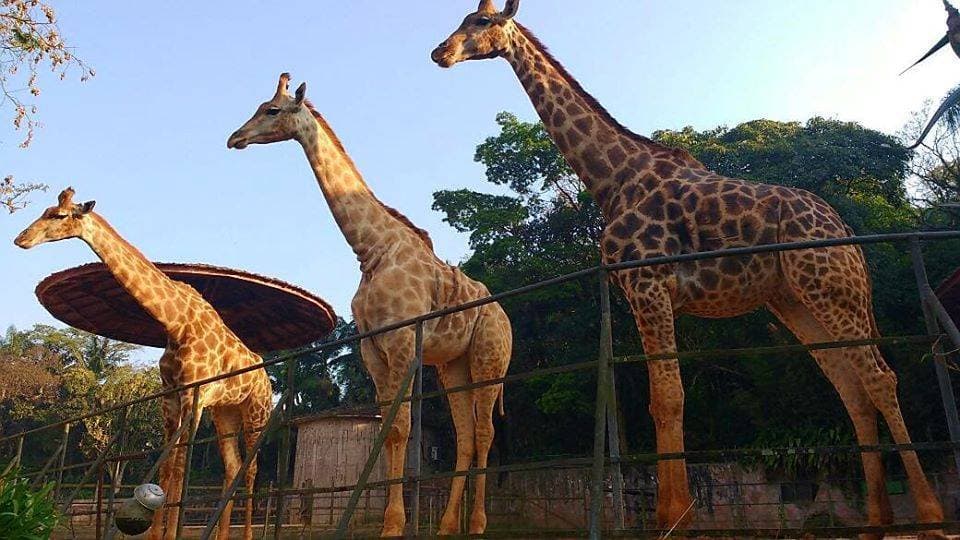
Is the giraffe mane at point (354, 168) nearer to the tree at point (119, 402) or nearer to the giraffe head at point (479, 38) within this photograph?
the giraffe head at point (479, 38)

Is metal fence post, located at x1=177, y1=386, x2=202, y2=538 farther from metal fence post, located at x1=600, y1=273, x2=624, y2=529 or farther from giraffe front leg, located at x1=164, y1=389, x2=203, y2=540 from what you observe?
metal fence post, located at x1=600, y1=273, x2=624, y2=529

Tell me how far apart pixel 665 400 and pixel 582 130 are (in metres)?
2.78

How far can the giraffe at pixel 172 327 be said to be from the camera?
9.53m

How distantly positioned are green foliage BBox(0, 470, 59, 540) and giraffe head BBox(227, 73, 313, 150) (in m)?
4.22

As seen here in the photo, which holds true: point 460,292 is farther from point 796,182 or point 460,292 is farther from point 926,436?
point 796,182

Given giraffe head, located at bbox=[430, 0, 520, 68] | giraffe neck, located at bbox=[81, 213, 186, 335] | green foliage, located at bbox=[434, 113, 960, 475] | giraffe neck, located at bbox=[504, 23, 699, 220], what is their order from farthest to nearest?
1. green foliage, located at bbox=[434, 113, 960, 475]
2. giraffe neck, located at bbox=[81, 213, 186, 335]
3. giraffe head, located at bbox=[430, 0, 520, 68]
4. giraffe neck, located at bbox=[504, 23, 699, 220]

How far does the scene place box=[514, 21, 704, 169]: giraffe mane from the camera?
686 cm

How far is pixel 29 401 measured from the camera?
40.8m

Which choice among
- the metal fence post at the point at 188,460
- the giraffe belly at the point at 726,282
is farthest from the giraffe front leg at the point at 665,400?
the metal fence post at the point at 188,460

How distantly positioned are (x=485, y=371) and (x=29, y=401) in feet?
131

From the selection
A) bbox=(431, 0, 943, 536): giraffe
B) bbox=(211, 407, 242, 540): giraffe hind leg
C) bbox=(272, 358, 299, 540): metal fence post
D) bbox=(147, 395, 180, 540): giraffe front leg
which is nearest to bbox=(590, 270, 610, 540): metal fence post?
bbox=(431, 0, 943, 536): giraffe

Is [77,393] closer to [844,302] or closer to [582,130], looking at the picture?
[582,130]

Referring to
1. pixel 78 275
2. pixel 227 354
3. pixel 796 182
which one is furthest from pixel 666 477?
pixel 796 182

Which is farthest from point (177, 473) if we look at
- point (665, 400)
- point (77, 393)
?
point (77, 393)
